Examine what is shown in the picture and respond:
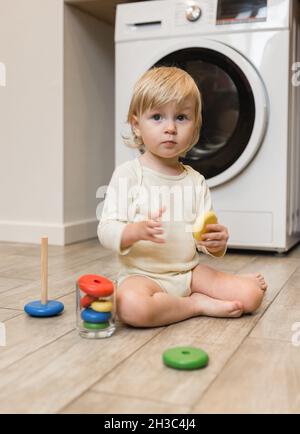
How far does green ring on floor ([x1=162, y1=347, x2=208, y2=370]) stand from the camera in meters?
0.84

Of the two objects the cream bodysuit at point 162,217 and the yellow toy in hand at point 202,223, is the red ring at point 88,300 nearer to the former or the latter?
the cream bodysuit at point 162,217

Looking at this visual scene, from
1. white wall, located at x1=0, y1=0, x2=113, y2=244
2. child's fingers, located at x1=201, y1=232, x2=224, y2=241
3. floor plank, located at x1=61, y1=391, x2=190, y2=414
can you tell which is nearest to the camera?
floor plank, located at x1=61, y1=391, x2=190, y2=414

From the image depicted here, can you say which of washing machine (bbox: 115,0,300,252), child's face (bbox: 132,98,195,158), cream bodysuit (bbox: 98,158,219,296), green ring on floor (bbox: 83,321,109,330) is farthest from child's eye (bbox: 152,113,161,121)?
washing machine (bbox: 115,0,300,252)

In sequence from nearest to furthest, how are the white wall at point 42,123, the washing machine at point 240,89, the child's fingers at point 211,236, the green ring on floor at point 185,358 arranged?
the green ring on floor at point 185,358, the child's fingers at point 211,236, the washing machine at point 240,89, the white wall at point 42,123

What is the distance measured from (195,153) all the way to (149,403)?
4.40 ft

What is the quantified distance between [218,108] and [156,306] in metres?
1.06

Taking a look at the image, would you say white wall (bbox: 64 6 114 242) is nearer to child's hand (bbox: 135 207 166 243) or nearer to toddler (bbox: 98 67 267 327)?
toddler (bbox: 98 67 267 327)

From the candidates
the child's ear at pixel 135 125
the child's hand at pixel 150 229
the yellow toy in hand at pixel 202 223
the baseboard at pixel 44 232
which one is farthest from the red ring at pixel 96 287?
the baseboard at pixel 44 232

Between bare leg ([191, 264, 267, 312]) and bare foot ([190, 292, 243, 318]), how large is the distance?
2cm

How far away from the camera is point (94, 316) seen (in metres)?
1.00

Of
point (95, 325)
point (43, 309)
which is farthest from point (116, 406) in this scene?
point (43, 309)

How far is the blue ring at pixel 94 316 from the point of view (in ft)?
3.30

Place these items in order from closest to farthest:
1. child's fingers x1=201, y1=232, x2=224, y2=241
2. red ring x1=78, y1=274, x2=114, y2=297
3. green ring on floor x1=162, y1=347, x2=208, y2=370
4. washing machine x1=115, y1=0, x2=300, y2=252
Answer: green ring on floor x1=162, y1=347, x2=208, y2=370 → red ring x1=78, y1=274, x2=114, y2=297 → child's fingers x1=201, y1=232, x2=224, y2=241 → washing machine x1=115, y1=0, x2=300, y2=252

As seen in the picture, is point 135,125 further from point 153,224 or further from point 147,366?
point 147,366
